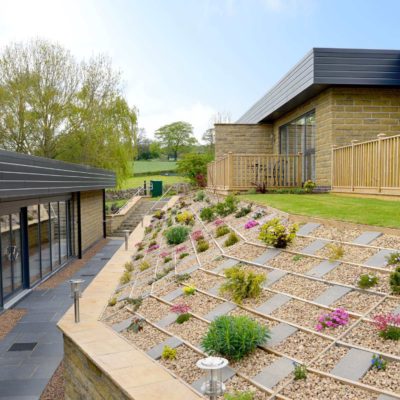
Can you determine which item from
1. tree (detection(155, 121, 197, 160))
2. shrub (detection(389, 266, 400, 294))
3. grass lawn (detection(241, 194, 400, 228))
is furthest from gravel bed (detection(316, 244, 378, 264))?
tree (detection(155, 121, 197, 160))

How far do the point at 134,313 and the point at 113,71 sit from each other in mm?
24785

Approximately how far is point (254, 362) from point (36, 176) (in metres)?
8.54

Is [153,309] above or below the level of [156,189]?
below

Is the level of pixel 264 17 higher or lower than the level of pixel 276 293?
higher

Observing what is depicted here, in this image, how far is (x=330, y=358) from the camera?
4.65 m

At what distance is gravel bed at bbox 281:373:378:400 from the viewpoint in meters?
4.09

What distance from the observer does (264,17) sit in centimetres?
1648

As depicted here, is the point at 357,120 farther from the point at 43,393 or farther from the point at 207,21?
the point at 43,393

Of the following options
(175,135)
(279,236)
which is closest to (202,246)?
(279,236)

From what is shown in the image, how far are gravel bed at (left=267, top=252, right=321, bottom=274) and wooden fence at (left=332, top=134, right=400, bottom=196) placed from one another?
4.12 meters

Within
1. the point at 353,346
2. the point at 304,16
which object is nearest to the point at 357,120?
the point at 304,16

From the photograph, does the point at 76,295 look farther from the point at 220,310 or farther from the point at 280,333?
the point at 280,333

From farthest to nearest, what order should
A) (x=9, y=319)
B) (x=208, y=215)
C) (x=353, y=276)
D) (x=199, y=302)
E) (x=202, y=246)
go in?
(x=208, y=215) < (x=9, y=319) < (x=202, y=246) < (x=199, y=302) < (x=353, y=276)

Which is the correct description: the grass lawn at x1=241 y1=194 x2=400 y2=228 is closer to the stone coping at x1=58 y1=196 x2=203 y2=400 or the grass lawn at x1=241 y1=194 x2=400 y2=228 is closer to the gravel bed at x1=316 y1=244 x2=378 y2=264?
the gravel bed at x1=316 y1=244 x2=378 y2=264
